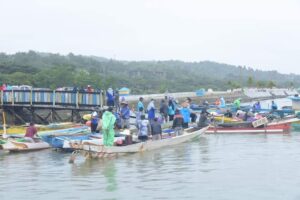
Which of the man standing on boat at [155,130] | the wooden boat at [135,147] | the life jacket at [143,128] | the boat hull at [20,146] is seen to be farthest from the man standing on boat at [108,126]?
the boat hull at [20,146]

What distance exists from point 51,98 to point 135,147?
13036mm

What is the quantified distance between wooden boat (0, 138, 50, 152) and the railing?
7189mm

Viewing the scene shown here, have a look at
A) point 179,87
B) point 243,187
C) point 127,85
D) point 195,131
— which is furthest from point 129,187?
point 179,87

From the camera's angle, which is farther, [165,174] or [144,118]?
[144,118]

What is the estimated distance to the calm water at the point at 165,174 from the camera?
47.0ft

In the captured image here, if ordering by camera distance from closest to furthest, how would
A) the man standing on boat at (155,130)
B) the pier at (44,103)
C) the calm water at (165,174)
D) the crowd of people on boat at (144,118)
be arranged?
the calm water at (165,174) < the crowd of people on boat at (144,118) < the man standing on boat at (155,130) < the pier at (44,103)

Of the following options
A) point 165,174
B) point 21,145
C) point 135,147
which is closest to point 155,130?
A: point 135,147

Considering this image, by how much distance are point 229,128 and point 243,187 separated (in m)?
14.8

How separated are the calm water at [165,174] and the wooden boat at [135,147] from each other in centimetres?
30

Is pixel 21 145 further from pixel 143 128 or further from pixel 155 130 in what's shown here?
pixel 155 130

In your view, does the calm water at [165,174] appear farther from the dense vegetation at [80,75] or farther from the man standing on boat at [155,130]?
the dense vegetation at [80,75]

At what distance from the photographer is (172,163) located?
1933 cm

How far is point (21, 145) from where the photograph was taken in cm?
2278

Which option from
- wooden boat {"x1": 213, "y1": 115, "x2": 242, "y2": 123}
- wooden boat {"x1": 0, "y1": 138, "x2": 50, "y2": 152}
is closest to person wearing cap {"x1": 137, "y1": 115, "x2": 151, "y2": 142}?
wooden boat {"x1": 0, "y1": 138, "x2": 50, "y2": 152}
